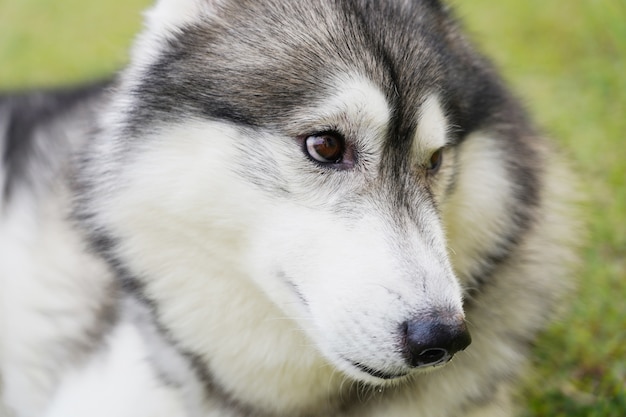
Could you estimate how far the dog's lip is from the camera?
91.8 inches

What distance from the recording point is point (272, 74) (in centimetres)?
250

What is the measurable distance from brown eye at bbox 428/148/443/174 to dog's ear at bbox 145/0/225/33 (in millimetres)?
872

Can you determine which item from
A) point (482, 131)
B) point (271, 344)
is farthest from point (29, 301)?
point (482, 131)

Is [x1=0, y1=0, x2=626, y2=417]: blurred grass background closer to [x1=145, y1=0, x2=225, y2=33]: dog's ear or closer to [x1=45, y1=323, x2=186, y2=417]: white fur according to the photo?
[x1=145, y1=0, x2=225, y2=33]: dog's ear

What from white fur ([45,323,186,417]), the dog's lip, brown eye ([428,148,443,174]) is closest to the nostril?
the dog's lip

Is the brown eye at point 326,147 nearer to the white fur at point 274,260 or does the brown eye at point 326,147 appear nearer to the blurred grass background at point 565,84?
the white fur at point 274,260

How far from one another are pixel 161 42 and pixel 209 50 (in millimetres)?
238

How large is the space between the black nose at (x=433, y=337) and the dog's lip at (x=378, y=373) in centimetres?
11

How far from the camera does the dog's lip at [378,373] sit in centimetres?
233

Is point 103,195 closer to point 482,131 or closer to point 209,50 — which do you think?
point 209,50

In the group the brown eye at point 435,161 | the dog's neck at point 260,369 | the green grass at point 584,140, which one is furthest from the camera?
the green grass at point 584,140

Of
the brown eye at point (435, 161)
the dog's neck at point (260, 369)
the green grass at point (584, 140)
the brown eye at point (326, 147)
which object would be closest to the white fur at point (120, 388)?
the dog's neck at point (260, 369)

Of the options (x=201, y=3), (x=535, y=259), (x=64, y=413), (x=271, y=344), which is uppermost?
(x=201, y=3)

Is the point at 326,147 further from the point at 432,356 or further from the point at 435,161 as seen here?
the point at 432,356
